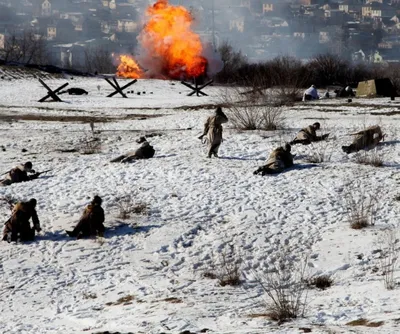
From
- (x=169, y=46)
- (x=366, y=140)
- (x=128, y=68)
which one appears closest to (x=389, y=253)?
(x=366, y=140)

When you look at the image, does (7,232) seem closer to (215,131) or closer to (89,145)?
(215,131)

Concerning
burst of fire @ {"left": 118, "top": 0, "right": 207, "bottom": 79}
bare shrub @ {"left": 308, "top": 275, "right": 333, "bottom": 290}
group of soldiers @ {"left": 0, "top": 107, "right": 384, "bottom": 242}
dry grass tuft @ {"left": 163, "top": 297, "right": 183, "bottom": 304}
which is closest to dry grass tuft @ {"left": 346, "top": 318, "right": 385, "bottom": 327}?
bare shrub @ {"left": 308, "top": 275, "right": 333, "bottom": 290}

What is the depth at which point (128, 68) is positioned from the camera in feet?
231

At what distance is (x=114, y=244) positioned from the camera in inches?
640

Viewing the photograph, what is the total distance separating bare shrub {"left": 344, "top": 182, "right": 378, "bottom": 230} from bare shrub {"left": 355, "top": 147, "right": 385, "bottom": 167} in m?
2.03

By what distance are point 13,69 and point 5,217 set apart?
46.5 meters

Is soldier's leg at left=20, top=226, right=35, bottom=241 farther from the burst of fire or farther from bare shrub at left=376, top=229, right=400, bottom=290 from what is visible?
the burst of fire

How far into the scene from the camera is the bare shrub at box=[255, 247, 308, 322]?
1103 cm

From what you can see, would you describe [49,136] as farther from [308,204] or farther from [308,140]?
[308,204]

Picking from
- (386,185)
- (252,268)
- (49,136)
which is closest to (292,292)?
(252,268)

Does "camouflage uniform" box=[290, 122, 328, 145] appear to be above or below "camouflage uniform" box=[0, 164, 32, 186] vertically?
above

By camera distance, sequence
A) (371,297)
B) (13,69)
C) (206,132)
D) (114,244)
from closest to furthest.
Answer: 1. (371,297)
2. (114,244)
3. (206,132)
4. (13,69)

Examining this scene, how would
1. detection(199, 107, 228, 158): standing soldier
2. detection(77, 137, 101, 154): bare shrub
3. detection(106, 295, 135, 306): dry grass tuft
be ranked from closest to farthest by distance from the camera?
detection(106, 295, 135, 306): dry grass tuft, detection(199, 107, 228, 158): standing soldier, detection(77, 137, 101, 154): bare shrub

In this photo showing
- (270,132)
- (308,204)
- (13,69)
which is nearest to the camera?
(308,204)
